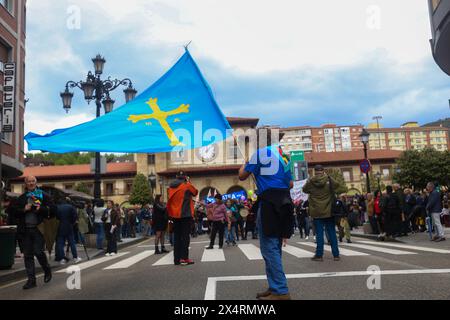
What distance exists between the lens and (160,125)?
25.0 feet

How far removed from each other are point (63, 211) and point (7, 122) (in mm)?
5526

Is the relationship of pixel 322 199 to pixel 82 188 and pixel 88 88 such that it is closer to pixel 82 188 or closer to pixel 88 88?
pixel 88 88

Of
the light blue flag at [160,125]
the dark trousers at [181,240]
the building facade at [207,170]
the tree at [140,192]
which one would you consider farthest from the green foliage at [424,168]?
the light blue flag at [160,125]

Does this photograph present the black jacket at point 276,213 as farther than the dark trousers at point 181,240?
No

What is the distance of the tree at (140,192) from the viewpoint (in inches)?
2338

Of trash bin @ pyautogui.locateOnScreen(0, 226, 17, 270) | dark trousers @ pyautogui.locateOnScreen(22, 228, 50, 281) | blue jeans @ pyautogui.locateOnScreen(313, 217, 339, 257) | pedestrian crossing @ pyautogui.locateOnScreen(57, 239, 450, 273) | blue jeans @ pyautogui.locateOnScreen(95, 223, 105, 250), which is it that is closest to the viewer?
dark trousers @ pyautogui.locateOnScreen(22, 228, 50, 281)

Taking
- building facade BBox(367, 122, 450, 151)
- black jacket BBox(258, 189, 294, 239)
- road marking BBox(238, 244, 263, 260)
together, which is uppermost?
building facade BBox(367, 122, 450, 151)

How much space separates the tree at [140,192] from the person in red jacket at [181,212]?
50.7 metres

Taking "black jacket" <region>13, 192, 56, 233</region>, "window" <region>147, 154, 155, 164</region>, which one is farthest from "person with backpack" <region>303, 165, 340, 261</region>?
"window" <region>147, 154, 155, 164</region>

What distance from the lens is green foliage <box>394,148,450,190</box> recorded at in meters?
54.5

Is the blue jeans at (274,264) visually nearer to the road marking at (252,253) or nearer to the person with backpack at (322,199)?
the person with backpack at (322,199)

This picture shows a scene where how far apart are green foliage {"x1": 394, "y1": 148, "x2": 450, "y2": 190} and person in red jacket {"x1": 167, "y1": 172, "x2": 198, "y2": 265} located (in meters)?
51.4

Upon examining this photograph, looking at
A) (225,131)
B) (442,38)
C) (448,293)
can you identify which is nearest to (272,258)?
(448,293)

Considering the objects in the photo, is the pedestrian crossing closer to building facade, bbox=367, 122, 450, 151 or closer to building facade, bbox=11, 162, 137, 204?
building facade, bbox=11, 162, 137, 204
